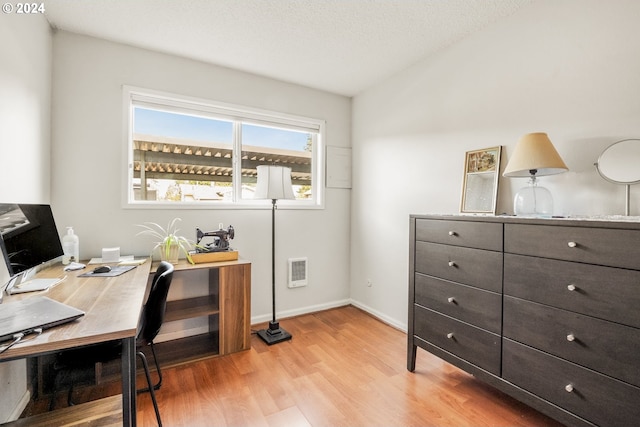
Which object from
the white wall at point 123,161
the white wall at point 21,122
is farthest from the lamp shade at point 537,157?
the white wall at point 21,122

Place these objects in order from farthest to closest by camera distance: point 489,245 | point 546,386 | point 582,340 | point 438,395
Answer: point 438,395 → point 489,245 → point 546,386 → point 582,340

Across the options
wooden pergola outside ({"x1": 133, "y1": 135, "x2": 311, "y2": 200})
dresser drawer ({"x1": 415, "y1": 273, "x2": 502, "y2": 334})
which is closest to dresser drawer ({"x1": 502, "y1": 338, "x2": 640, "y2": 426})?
dresser drawer ({"x1": 415, "y1": 273, "x2": 502, "y2": 334})

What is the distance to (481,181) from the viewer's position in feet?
7.33

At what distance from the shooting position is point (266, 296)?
10.2ft

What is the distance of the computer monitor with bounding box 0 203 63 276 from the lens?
1273 mm

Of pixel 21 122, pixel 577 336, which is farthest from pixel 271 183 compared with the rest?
pixel 577 336

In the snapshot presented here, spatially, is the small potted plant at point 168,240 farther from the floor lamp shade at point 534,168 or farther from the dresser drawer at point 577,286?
the floor lamp shade at point 534,168

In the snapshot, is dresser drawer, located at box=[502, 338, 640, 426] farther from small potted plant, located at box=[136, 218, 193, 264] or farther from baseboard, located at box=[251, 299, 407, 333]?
small potted plant, located at box=[136, 218, 193, 264]

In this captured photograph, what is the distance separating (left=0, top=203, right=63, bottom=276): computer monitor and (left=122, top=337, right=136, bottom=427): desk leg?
2.24ft

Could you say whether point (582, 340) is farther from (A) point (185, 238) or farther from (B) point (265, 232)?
(A) point (185, 238)

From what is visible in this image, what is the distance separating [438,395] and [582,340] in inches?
36.7

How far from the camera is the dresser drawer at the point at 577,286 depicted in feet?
3.93

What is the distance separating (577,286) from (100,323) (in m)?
1.97

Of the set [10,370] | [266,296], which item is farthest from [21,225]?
[266,296]
